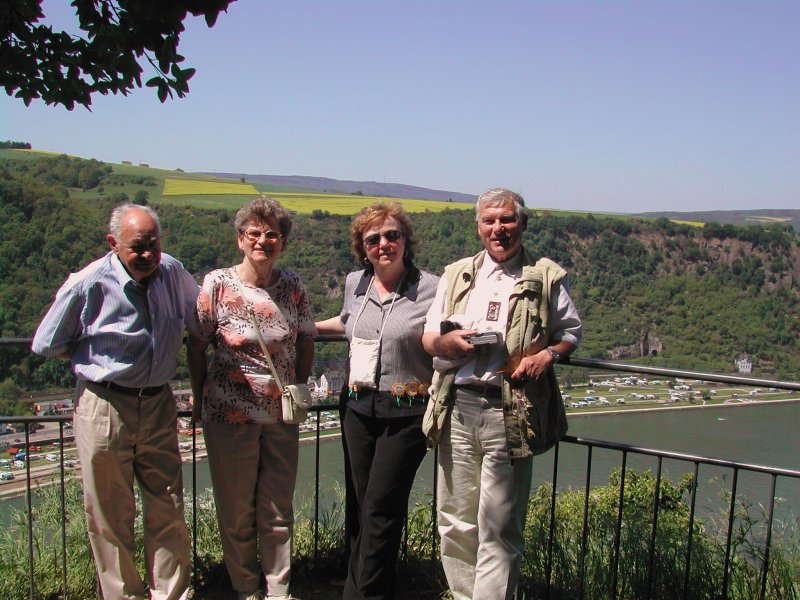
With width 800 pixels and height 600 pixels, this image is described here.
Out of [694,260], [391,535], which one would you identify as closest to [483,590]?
[391,535]

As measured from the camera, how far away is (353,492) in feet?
11.3

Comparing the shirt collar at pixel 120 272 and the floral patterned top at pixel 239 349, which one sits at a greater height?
the shirt collar at pixel 120 272

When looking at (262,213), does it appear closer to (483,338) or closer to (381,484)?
(483,338)

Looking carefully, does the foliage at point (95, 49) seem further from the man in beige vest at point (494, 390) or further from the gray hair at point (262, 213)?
the man in beige vest at point (494, 390)

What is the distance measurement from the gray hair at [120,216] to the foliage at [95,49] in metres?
0.67

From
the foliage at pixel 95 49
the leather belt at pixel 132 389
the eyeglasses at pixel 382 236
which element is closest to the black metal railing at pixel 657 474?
the leather belt at pixel 132 389

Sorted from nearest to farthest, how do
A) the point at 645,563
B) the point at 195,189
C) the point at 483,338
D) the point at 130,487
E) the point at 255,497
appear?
the point at 483,338
the point at 130,487
the point at 255,497
the point at 645,563
the point at 195,189

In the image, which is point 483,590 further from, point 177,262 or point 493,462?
point 177,262

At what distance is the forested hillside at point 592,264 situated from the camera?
41.9 ft

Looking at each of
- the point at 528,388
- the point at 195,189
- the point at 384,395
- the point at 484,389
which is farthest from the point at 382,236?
the point at 195,189

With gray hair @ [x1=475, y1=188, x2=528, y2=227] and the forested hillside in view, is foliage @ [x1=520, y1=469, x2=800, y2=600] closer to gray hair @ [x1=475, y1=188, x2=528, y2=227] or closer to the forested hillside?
gray hair @ [x1=475, y1=188, x2=528, y2=227]

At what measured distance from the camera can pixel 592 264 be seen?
30.4 m

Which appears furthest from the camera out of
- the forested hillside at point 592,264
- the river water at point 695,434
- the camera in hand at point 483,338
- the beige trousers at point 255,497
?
the forested hillside at point 592,264

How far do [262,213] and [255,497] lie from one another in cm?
122
